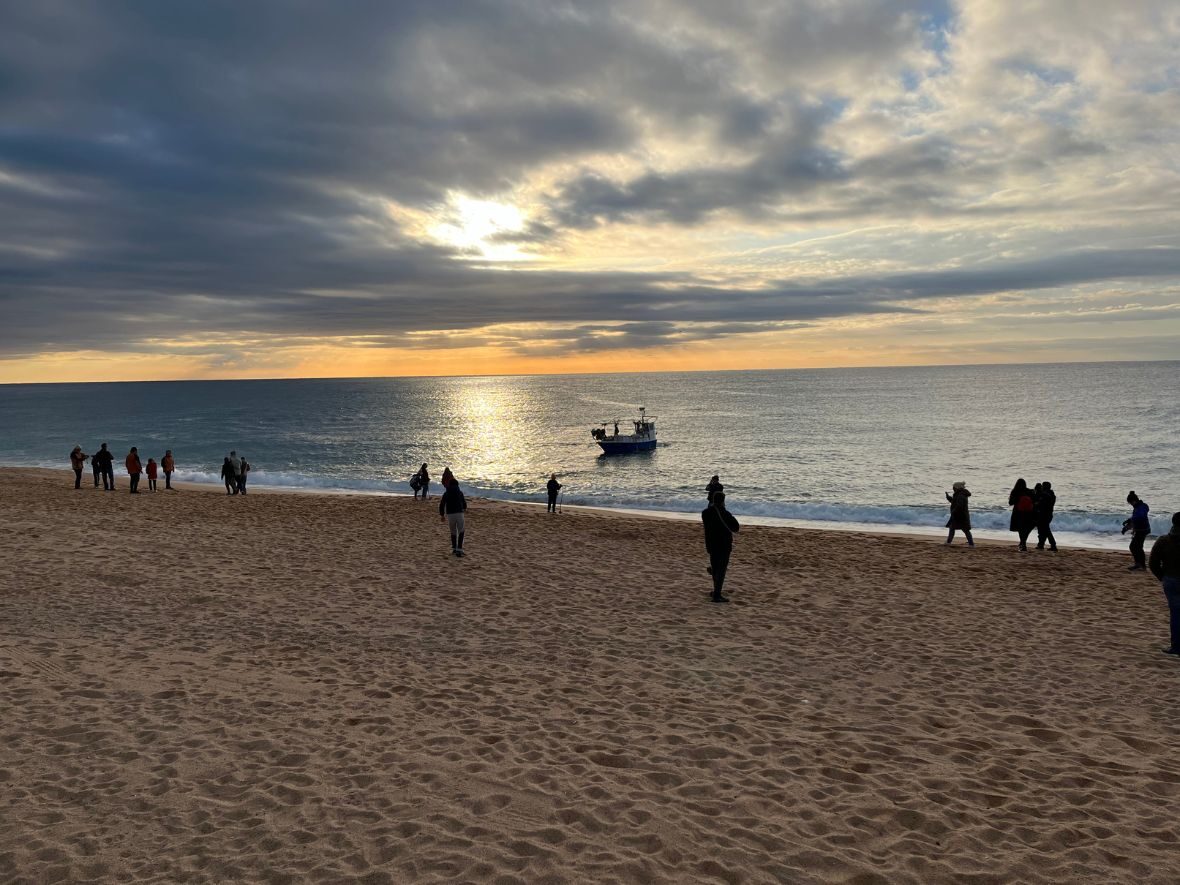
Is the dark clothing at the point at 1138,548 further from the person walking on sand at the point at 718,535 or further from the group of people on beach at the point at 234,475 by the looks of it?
the group of people on beach at the point at 234,475

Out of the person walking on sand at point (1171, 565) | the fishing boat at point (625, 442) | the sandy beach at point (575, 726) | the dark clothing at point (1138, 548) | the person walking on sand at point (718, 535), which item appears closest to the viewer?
the sandy beach at point (575, 726)

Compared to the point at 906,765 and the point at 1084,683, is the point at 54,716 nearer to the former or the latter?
the point at 906,765

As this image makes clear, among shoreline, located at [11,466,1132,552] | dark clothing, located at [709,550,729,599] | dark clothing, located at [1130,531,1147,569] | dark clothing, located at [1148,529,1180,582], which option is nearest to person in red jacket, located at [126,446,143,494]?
shoreline, located at [11,466,1132,552]

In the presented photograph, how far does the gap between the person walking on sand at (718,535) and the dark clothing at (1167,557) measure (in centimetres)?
527

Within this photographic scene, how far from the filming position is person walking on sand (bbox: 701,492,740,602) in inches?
449

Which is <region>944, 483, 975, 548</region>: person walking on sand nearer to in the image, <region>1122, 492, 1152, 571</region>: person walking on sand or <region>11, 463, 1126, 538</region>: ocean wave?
<region>1122, 492, 1152, 571</region>: person walking on sand

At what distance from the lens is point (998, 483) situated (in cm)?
3953

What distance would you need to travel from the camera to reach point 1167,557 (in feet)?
28.5

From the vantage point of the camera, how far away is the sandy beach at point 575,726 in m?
4.74

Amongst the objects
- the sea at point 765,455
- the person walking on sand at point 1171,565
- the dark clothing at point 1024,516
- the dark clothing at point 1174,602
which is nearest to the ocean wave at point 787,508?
the sea at point 765,455

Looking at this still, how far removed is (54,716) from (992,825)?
801cm

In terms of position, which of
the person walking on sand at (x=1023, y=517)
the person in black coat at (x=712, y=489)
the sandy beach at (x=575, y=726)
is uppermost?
the person in black coat at (x=712, y=489)

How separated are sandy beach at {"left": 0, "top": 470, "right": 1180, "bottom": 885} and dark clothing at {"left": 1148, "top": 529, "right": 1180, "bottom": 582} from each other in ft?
3.67

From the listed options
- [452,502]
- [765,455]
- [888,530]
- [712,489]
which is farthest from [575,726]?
[765,455]
